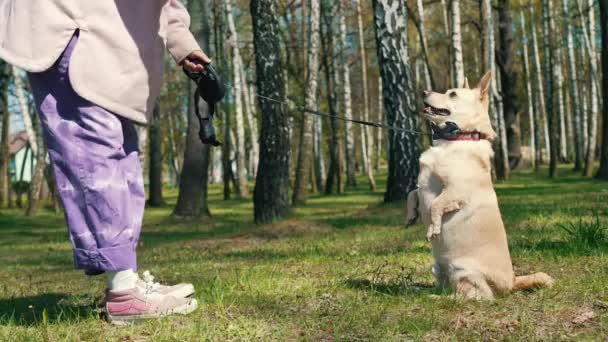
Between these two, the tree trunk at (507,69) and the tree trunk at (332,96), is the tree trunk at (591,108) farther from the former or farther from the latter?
the tree trunk at (332,96)

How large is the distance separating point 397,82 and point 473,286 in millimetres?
8827

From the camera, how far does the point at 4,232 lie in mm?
16812

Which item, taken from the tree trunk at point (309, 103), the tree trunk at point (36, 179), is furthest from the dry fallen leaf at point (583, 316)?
the tree trunk at point (36, 179)

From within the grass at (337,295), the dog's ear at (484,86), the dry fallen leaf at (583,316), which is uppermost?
the dog's ear at (484,86)

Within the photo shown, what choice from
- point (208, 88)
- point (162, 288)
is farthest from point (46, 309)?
point (208, 88)

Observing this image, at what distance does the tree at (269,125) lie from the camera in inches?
492

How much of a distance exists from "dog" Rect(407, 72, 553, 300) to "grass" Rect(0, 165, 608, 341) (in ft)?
0.51

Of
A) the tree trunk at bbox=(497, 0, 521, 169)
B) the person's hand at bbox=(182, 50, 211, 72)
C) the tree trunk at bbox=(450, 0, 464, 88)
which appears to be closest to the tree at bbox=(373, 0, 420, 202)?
the tree trunk at bbox=(450, 0, 464, 88)

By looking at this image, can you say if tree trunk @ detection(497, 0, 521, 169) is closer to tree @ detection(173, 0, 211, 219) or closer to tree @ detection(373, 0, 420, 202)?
tree @ detection(173, 0, 211, 219)

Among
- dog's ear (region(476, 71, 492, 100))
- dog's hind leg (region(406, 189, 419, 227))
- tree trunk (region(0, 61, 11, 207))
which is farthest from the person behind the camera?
tree trunk (region(0, 61, 11, 207))

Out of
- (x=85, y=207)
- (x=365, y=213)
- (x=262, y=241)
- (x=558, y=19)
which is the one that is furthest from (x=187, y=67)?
(x=558, y=19)

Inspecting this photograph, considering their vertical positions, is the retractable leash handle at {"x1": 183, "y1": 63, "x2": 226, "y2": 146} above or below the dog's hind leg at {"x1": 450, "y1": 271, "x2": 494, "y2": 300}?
above

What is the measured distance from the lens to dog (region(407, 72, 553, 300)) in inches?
174

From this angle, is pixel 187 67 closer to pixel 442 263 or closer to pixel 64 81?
pixel 64 81
